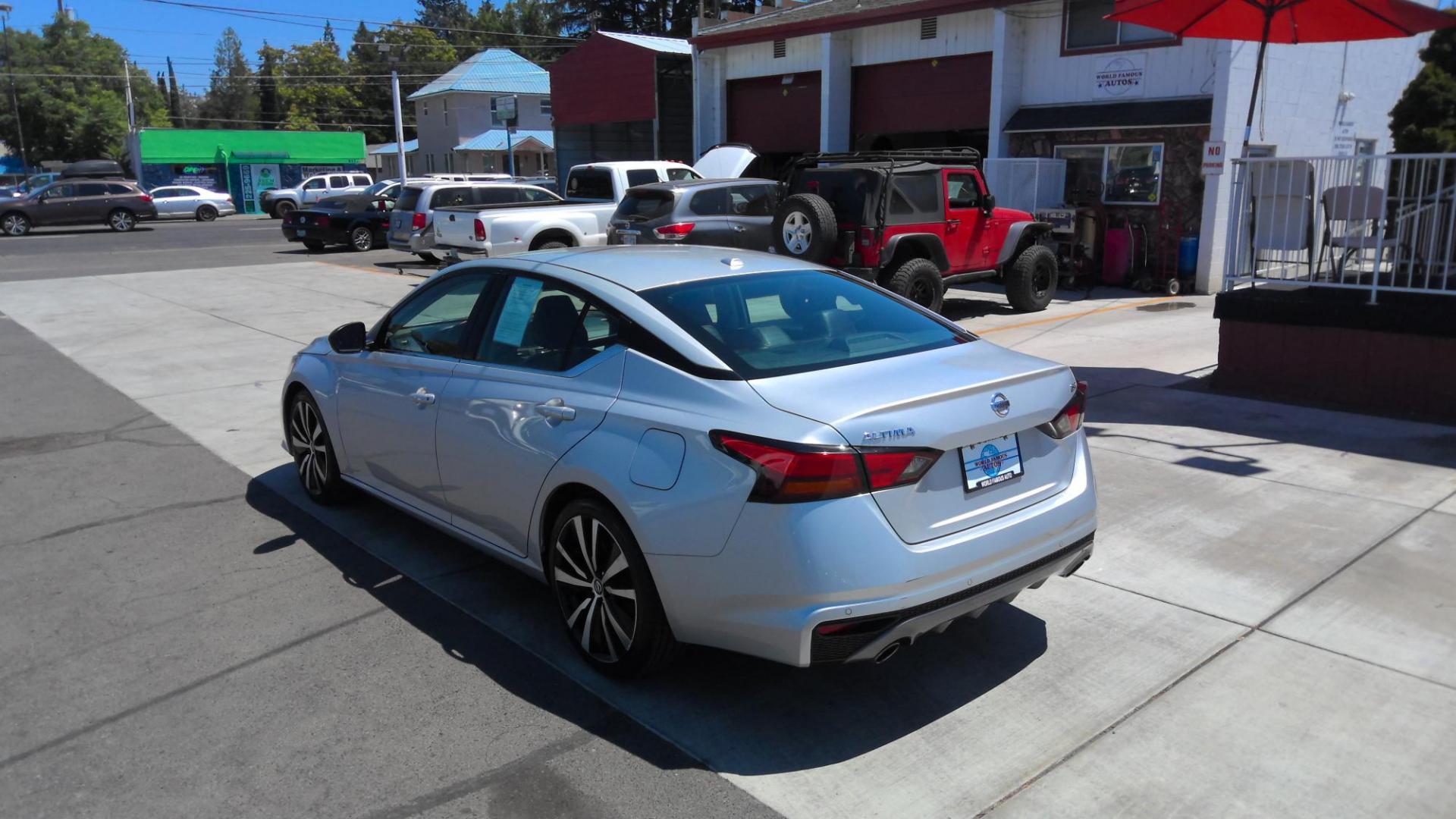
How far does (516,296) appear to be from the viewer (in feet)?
15.5

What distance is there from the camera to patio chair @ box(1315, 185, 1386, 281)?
28.4 ft

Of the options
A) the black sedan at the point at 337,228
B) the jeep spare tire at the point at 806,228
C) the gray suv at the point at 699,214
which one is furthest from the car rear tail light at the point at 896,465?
the black sedan at the point at 337,228

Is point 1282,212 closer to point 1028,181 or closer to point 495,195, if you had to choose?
point 1028,181

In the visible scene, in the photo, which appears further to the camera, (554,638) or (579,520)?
(554,638)

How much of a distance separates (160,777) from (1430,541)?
19.1ft

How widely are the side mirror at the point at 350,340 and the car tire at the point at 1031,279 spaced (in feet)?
33.2

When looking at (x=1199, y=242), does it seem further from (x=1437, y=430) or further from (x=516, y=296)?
(x=516, y=296)

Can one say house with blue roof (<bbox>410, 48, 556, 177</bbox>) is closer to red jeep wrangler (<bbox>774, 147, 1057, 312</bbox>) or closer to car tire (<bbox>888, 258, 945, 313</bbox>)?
red jeep wrangler (<bbox>774, 147, 1057, 312</bbox>)

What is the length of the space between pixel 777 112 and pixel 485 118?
123 ft

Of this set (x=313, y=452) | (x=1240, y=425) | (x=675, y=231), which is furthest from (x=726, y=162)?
(x=313, y=452)

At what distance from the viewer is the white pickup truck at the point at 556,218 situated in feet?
55.4

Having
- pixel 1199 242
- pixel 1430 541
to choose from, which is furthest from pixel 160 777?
pixel 1199 242

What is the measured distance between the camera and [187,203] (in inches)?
1778

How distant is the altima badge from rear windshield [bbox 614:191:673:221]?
11340 mm
